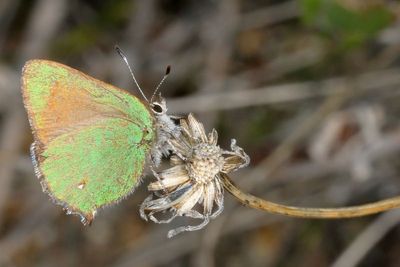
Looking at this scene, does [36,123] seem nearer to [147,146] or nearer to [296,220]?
[147,146]

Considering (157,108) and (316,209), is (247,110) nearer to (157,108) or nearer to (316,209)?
(157,108)

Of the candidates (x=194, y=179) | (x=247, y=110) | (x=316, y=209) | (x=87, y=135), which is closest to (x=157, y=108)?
(x=87, y=135)

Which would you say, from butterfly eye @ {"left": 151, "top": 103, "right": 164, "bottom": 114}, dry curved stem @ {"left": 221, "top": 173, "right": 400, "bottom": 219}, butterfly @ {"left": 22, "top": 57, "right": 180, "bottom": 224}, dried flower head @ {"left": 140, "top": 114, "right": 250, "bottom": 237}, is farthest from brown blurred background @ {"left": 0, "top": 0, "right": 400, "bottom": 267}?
dry curved stem @ {"left": 221, "top": 173, "right": 400, "bottom": 219}

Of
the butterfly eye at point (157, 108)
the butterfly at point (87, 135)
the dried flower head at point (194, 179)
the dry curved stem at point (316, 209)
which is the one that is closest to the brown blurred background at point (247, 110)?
the butterfly eye at point (157, 108)

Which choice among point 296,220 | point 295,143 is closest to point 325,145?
point 295,143

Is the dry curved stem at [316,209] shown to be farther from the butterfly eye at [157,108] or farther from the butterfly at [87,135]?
the butterfly eye at [157,108]

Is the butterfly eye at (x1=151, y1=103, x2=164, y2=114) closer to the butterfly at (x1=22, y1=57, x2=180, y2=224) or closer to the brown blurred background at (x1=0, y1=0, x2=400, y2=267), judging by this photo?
the butterfly at (x1=22, y1=57, x2=180, y2=224)
